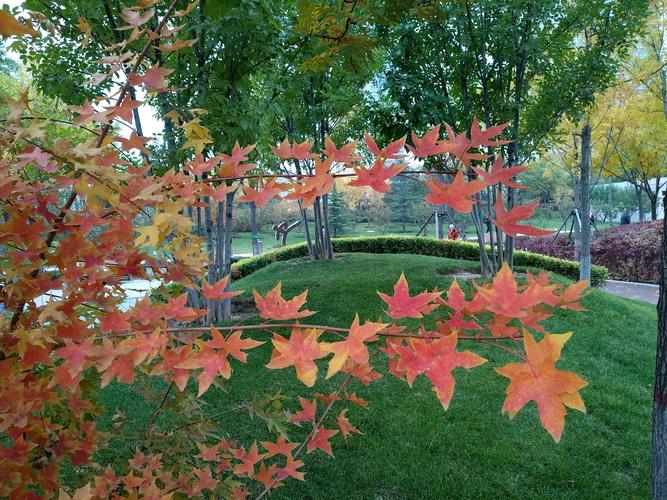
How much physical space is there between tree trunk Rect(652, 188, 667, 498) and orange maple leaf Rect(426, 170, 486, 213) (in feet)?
3.89

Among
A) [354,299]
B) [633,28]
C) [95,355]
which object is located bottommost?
[354,299]

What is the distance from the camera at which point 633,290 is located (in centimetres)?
921

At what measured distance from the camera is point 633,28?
5.07 meters

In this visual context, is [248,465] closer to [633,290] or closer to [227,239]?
[227,239]

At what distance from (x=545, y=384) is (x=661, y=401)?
131cm

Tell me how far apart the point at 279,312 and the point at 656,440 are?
1.54m

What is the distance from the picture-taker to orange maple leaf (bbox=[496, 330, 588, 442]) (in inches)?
21.7

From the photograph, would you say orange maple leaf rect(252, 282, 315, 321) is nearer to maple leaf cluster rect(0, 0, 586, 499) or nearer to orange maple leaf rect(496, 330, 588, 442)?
maple leaf cluster rect(0, 0, 586, 499)

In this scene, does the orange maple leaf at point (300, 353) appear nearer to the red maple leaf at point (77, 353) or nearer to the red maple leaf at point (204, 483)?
the red maple leaf at point (77, 353)

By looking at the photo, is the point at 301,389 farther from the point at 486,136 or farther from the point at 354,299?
the point at 486,136

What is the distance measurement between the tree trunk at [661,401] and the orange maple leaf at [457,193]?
Result: 3.89 feet

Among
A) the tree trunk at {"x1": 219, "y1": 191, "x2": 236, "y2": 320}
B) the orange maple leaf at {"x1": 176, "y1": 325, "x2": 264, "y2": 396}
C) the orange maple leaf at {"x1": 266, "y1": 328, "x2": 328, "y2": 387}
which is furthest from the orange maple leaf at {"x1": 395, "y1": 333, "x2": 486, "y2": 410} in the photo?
the tree trunk at {"x1": 219, "y1": 191, "x2": 236, "y2": 320}

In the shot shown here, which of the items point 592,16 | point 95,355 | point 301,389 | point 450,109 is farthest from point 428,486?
point 592,16

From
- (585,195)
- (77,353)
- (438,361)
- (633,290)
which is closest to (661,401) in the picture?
(438,361)
